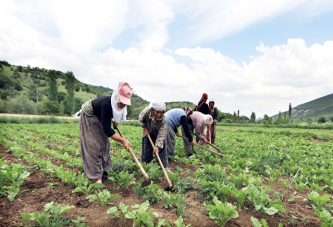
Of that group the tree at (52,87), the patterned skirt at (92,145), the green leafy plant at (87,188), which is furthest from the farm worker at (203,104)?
the tree at (52,87)

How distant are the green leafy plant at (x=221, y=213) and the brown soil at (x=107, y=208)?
120mm

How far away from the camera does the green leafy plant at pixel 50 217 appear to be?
271 cm

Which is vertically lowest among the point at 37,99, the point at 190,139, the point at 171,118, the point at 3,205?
the point at 3,205

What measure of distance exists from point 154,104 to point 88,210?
2.23 m

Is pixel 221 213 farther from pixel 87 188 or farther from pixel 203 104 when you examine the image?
pixel 203 104

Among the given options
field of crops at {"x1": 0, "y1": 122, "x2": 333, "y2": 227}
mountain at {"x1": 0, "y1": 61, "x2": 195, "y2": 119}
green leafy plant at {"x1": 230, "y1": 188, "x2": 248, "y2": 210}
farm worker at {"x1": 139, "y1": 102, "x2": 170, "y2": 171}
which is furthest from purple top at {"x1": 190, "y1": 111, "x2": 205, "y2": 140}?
mountain at {"x1": 0, "y1": 61, "x2": 195, "y2": 119}

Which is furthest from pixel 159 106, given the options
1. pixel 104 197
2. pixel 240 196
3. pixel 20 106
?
pixel 20 106

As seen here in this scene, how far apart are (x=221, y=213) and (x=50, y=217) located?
74.9 inches

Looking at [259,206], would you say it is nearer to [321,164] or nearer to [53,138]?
[321,164]

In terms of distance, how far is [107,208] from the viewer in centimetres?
336

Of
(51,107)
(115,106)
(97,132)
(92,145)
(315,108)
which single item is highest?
(315,108)

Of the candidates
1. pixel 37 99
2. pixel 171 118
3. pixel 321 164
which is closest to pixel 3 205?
pixel 171 118

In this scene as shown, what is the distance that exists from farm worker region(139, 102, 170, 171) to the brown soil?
51.3 inches

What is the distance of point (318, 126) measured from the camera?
23984mm
